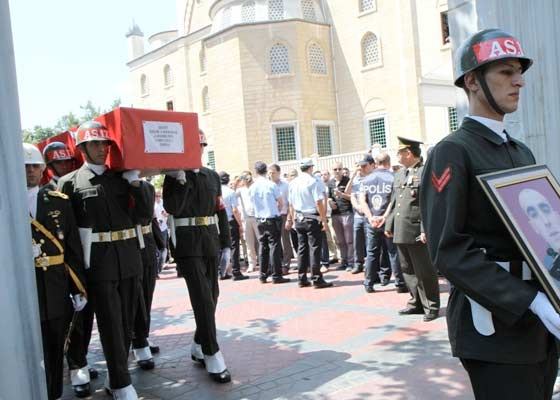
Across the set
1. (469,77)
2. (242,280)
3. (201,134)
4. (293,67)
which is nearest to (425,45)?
(293,67)

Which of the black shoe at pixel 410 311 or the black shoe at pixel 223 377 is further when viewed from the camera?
the black shoe at pixel 410 311

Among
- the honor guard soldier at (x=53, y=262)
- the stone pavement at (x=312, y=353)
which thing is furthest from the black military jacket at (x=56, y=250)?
the stone pavement at (x=312, y=353)

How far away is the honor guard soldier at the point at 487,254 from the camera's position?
78.8 inches

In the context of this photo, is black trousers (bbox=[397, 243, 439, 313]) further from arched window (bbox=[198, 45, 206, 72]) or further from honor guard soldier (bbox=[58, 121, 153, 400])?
arched window (bbox=[198, 45, 206, 72])

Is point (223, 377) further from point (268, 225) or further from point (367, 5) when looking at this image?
point (367, 5)

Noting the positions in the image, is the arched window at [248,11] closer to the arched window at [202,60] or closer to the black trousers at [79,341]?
the arched window at [202,60]

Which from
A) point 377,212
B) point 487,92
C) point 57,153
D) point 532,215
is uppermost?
point 57,153

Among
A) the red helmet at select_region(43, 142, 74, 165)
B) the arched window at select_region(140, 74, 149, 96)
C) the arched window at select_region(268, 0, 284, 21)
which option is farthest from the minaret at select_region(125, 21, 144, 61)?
the red helmet at select_region(43, 142, 74, 165)

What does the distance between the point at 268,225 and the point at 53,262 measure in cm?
624

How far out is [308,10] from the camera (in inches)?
1371

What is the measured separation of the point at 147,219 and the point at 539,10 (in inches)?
146

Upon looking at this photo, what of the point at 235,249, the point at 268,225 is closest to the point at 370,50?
the point at 235,249

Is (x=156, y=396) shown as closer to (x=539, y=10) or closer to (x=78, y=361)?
(x=78, y=361)

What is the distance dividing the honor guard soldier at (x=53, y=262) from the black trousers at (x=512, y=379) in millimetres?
3314
